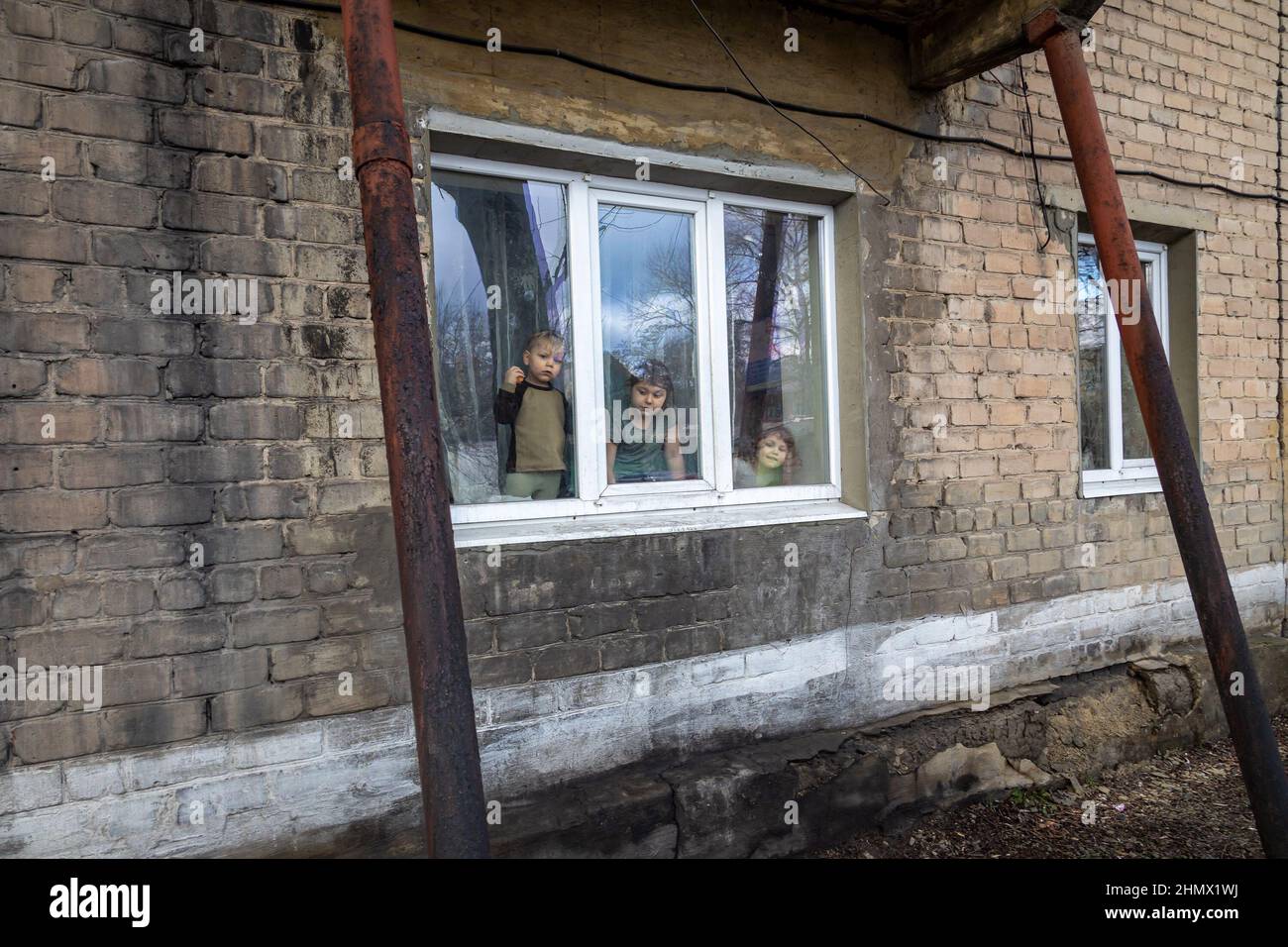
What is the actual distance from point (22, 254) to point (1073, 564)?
4.69 metres

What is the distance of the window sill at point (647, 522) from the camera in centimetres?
306

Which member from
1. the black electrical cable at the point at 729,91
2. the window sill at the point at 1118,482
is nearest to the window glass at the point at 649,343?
the black electrical cable at the point at 729,91

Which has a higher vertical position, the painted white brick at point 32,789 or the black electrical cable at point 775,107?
the black electrical cable at point 775,107

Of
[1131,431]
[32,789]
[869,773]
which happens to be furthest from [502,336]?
[1131,431]

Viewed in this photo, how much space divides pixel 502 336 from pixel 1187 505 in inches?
99.8

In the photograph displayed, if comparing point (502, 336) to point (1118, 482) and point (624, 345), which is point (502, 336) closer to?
point (624, 345)

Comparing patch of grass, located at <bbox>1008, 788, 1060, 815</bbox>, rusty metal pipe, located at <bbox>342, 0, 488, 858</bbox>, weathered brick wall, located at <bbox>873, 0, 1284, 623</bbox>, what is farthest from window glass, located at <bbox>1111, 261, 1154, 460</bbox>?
rusty metal pipe, located at <bbox>342, 0, 488, 858</bbox>

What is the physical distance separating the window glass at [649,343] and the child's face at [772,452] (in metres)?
0.36

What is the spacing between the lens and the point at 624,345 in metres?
3.54

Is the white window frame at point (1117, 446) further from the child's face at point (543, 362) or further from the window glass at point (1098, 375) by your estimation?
the child's face at point (543, 362)

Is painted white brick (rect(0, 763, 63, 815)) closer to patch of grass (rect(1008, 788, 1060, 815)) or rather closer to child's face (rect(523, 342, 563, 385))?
child's face (rect(523, 342, 563, 385))

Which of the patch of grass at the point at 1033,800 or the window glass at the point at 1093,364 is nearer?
the patch of grass at the point at 1033,800
